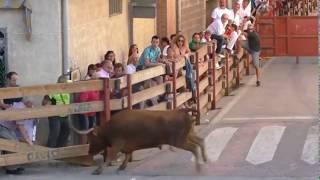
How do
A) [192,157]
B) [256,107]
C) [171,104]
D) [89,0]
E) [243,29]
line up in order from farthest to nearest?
1. [243,29]
2. [256,107]
3. [89,0]
4. [171,104]
5. [192,157]

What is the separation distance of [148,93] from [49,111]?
2.37 m

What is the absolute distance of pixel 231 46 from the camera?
2408cm

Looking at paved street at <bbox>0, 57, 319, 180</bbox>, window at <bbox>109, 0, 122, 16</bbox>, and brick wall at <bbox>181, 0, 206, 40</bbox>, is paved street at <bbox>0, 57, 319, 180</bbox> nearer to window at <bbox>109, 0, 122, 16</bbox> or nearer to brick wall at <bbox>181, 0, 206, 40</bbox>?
window at <bbox>109, 0, 122, 16</bbox>

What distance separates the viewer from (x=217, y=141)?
15.3 meters

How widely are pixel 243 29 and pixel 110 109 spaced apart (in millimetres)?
13869

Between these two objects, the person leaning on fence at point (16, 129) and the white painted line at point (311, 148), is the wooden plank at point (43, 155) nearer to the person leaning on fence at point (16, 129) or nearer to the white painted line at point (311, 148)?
the person leaning on fence at point (16, 129)

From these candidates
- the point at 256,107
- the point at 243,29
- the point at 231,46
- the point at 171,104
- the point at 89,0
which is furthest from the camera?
the point at 243,29

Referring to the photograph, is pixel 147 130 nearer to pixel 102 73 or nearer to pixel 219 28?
pixel 102 73

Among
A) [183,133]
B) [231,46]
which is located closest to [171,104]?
[183,133]

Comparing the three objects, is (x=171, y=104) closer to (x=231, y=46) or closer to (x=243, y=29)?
(x=231, y=46)

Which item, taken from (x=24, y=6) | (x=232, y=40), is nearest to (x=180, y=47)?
(x=24, y=6)

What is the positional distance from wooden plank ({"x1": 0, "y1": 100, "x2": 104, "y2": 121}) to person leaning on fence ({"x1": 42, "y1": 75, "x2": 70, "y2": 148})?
71 centimetres

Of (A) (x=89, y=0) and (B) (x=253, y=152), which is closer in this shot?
(B) (x=253, y=152)

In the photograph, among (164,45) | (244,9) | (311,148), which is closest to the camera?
(311,148)
